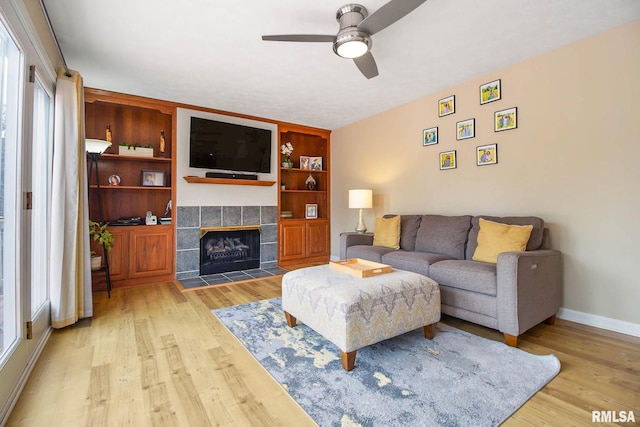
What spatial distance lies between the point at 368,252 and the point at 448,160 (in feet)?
4.93

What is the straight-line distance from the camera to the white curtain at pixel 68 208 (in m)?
2.37

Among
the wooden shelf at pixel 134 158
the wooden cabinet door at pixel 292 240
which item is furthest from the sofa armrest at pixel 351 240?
the wooden shelf at pixel 134 158

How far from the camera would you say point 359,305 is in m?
1.81

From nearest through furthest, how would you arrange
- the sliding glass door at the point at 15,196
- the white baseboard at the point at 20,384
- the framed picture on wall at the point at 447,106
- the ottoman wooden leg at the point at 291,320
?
the white baseboard at the point at 20,384 → the sliding glass door at the point at 15,196 → the ottoman wooden leg at the point at 291,320 → the framed picture on wall at the point at 447,106

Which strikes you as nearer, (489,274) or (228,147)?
(489,274)

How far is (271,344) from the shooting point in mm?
2162

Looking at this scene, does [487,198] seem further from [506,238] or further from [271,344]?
[271,344]

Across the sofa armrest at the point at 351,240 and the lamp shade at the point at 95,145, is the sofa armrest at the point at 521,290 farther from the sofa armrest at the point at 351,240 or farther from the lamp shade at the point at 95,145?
the lamp shade at the point at 95,145

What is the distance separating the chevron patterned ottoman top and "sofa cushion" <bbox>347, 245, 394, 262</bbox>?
1.01 meters

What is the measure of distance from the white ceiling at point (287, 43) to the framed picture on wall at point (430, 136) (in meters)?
0.47

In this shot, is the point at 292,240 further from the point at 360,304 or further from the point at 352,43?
the point at 352,43

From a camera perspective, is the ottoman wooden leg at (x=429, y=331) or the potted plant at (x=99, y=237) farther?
the potted plant at (x=99, y=237)

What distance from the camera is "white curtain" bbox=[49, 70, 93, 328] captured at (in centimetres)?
237

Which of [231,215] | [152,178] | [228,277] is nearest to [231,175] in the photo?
[231,215]
